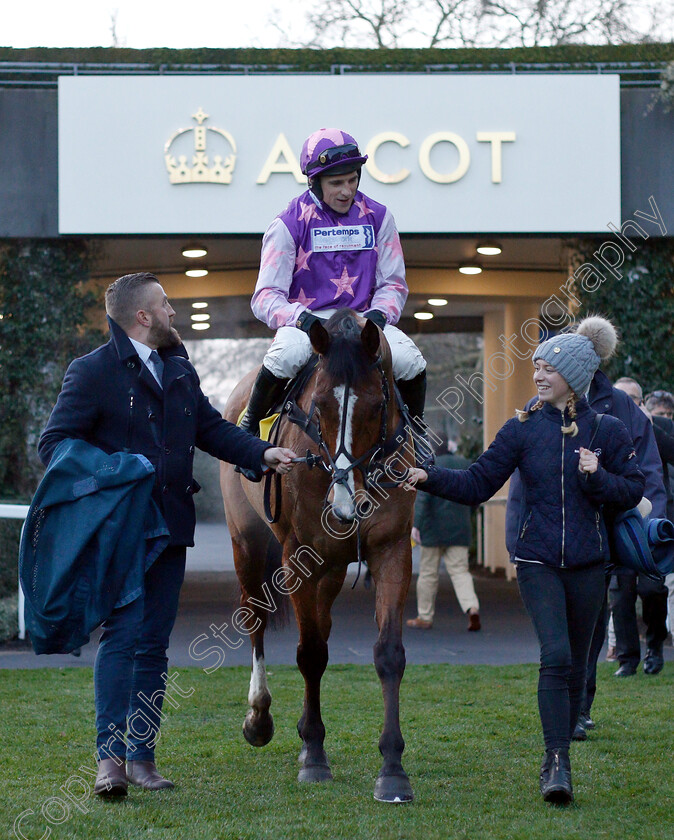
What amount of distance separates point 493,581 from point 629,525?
10.7m

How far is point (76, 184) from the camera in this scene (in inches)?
378

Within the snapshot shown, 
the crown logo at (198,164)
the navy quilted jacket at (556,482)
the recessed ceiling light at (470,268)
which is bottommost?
the navy quilted jacket at (556,482)

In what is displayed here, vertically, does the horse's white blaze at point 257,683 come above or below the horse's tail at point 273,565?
below

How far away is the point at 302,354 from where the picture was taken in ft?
15.5

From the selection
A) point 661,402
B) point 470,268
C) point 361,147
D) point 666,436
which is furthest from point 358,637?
point 470,268

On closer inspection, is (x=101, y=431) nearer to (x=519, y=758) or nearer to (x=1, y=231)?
(x=519, y=758)

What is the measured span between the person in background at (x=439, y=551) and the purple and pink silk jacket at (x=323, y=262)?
5.18 meters

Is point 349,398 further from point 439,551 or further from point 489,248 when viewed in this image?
point 489,248

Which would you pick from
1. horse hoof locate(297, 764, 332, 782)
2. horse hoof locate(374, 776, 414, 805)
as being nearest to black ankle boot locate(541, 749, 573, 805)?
horse hoof locate(374, 776, 414, 805)

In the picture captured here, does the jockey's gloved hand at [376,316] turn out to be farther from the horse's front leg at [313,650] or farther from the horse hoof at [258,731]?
the horse hoof at [258,731]

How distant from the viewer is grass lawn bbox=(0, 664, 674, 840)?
12.4 ft

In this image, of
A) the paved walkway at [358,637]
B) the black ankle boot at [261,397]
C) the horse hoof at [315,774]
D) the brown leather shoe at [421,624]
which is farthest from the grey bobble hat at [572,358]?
the brown leather shoe at [421,624]

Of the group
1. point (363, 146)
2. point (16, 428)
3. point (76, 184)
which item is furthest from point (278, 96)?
point (16, 428)

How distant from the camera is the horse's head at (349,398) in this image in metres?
4.08
